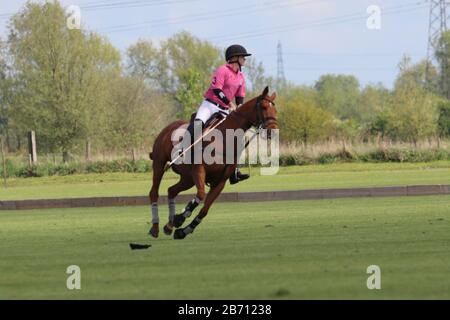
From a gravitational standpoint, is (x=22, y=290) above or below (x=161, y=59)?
below

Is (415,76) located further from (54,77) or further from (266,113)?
(266,113)

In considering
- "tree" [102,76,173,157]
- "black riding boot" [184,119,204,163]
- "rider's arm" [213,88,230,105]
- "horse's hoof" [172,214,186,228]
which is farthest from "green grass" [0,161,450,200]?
"tree" [102,76,173,157]

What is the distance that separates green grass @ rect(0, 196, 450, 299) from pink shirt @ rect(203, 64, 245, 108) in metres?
2.06

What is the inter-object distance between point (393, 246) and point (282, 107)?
179 feet

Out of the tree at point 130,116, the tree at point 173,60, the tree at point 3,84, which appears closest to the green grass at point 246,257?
the tree at point 3,84

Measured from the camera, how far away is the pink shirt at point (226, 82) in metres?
16.6

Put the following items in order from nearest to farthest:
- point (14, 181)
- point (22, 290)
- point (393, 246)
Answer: point (22, 290) < point (393, 246) < point (14, 181)

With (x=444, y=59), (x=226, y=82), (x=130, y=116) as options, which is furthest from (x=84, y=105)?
(x=226, y=82)

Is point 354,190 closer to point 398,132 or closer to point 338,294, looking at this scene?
point 338,294

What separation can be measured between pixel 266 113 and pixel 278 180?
69.5 ft

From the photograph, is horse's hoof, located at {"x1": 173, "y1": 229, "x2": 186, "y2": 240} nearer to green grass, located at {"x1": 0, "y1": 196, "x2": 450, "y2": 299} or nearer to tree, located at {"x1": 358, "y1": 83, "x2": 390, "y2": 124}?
green grass, located at {"x1": 0, "y1": 196, "x2": 450, "y2": 299}

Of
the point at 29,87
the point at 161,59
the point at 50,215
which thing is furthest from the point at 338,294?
the point at 161,59

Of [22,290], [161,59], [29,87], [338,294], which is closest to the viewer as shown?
[338,294]

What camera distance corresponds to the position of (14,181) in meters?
46.7
